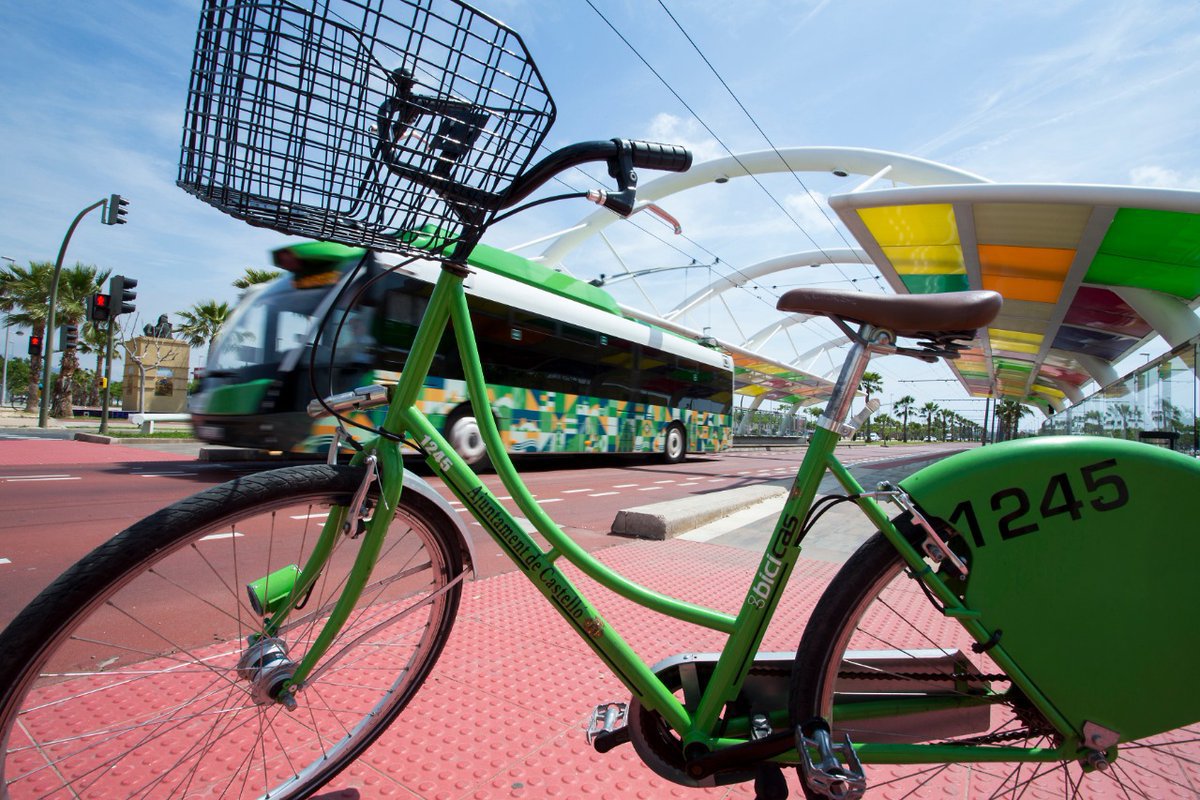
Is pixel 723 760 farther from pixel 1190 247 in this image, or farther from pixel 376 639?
pixel 1190 247

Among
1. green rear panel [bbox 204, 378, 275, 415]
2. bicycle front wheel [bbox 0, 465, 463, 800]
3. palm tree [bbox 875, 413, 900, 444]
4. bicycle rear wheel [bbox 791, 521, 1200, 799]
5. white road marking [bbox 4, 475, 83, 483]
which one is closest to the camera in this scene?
bicycle front wheel [bbox 0, 465, 463, 800]

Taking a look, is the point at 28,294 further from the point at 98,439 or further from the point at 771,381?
the point at 771,381

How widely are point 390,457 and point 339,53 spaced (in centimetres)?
81

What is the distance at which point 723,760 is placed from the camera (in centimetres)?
137

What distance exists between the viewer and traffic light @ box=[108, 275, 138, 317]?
14.8 meters

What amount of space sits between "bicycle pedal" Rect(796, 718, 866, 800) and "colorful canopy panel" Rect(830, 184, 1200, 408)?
9.36 m

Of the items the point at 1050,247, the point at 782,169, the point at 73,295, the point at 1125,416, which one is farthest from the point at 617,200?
the point at 73,295

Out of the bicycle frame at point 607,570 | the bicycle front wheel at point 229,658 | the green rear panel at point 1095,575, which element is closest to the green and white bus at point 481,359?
the bicycle front wheel at point 229,658

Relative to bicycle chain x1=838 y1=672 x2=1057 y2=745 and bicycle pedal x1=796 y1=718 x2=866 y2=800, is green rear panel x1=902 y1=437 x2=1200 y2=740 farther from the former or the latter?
bicycle pedal x1=796 y1=718 x2=866 y2=800

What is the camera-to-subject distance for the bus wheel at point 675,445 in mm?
15406

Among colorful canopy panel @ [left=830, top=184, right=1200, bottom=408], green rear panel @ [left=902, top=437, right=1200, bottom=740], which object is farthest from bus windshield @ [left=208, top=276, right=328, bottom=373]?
colorful canopy panel @ [left=830, top=184, right=1200, bottom=408]

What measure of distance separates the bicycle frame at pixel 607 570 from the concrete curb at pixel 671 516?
3.70 meters

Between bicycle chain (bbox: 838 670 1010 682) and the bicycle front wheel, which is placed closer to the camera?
the bicycle front wheel

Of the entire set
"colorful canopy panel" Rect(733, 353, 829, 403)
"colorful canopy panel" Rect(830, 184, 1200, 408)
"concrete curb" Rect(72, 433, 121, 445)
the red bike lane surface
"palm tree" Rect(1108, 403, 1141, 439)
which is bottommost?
"concrete curb" Rect(72, 433, 121, 445)
